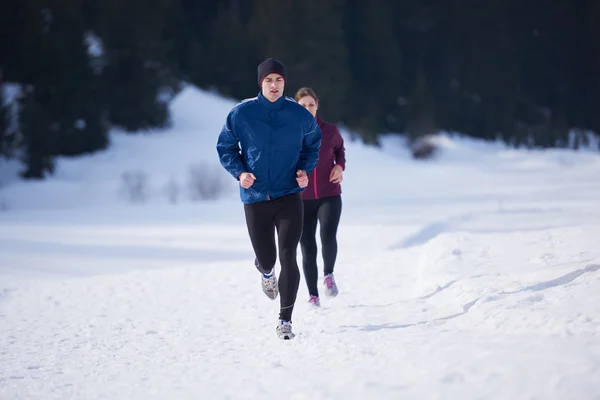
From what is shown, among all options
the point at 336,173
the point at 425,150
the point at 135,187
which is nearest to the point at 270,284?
the point at 336,173

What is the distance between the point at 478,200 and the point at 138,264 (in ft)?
29.5

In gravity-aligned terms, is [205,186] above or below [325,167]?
above

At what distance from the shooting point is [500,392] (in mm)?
3000

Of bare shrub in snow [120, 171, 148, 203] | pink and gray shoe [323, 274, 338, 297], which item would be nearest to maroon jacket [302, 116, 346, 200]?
pink and gray shoe [323, 274, 338, 297]

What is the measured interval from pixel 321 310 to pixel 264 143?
175 cm

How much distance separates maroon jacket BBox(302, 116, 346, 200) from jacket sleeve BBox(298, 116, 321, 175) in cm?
98

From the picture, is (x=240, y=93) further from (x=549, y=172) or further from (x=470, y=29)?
(x=470, y=29)

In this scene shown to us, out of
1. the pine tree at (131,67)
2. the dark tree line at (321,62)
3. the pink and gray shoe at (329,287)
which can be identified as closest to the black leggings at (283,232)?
the pink and gray shoe at (329,287)

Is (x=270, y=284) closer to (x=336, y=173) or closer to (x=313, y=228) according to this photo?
(x=313, y=228)

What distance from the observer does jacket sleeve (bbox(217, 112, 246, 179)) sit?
4383 millimetres

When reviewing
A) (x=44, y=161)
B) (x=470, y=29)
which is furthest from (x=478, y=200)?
(x=470, y=29)

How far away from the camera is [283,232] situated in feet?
14.7

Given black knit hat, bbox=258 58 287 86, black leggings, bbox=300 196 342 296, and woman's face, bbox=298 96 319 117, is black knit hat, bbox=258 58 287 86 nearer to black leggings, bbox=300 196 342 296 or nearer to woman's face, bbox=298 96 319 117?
woman's face, bbox=298 96 319 117

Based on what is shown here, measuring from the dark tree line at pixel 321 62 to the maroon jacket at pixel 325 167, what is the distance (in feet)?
58.6
